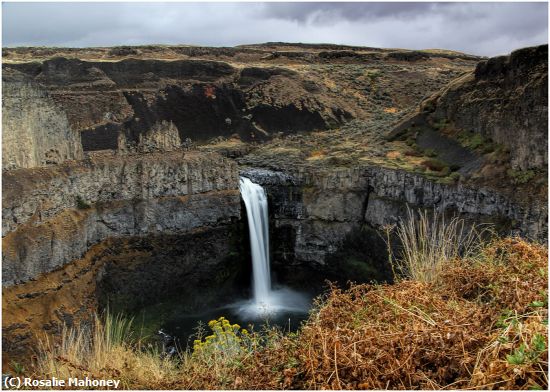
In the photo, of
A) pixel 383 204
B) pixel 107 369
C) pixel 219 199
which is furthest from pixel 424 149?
pixel 107 369

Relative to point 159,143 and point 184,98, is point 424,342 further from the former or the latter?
point 184,98

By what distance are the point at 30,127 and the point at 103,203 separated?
14.6 feet

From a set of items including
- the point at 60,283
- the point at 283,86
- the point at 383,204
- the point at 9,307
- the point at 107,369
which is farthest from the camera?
the point at 283,86

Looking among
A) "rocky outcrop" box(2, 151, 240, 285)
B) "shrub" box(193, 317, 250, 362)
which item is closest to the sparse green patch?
"rocky outcrop" box(2, 151, 240, 285)

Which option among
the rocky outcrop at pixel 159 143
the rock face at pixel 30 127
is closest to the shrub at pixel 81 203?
the rock face at pixel 30 127

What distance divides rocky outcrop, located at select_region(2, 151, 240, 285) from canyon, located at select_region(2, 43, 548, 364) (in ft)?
0.19

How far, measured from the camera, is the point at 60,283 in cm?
1948

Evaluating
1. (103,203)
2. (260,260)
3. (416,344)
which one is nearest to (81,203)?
(103,203)

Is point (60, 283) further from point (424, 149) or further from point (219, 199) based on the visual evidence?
point (424, 149)

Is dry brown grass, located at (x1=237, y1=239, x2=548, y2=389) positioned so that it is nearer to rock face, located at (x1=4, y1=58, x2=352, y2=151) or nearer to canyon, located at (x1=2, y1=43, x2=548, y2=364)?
canyon, located at (x1=2, y1=43, x2=548, y2=364)

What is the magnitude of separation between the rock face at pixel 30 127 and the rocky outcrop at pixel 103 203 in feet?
1.79

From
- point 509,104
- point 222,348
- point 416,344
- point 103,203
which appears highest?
point 509,104

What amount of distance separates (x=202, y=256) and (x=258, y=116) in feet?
54.7

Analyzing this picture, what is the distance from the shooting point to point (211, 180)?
25.7 meters
